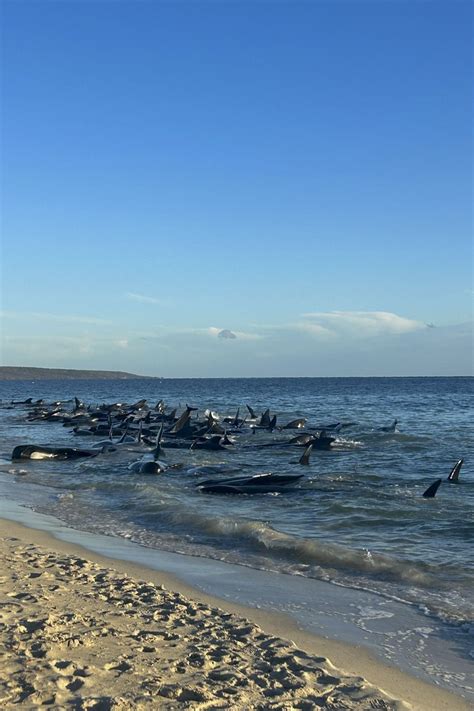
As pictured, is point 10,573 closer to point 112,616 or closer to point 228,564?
point 112,616

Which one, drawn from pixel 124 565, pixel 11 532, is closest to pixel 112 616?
pixel 124 565

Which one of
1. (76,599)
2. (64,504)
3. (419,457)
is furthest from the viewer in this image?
(419,457)

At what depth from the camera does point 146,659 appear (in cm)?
603

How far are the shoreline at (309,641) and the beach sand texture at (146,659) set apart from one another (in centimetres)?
20

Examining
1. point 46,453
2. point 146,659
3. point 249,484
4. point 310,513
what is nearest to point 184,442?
point 46,453

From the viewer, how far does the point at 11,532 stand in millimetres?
12039

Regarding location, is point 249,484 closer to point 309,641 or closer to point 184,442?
point 309,641

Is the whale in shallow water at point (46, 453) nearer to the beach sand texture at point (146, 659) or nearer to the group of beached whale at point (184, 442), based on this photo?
the group of beached whale at point (184, 442)

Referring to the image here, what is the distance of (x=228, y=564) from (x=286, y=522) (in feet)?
10.5

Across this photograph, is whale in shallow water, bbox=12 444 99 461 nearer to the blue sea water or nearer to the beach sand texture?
the blue sea water

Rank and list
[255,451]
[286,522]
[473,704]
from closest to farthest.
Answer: [473,704]
[286,522]
[255,451]

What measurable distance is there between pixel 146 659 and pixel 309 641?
69.3 inches

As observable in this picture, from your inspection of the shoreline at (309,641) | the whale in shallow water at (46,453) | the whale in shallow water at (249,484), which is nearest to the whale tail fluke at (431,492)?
the whale in shallow water at (249,484)

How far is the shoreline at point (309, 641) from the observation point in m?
5.77
